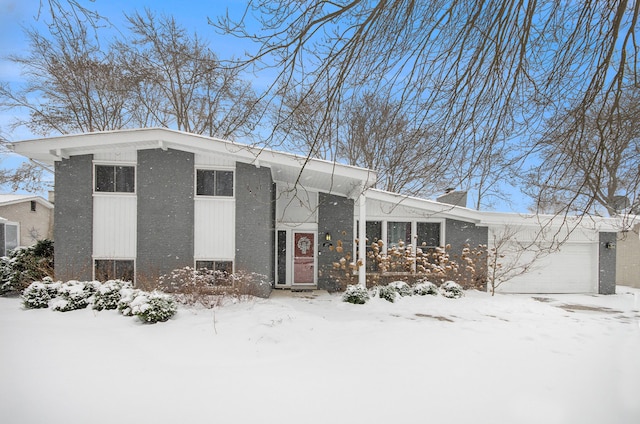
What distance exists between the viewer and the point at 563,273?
11.8m

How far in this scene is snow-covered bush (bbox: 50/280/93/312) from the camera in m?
6.47

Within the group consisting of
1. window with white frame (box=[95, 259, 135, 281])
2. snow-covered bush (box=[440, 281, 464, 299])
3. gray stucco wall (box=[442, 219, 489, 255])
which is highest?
gray stucco wall (box=[442, 219, 489, 255])

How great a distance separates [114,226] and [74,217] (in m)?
1.02

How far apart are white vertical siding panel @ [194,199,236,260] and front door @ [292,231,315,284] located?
9.14 ft

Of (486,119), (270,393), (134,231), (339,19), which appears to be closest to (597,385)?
(486,119)

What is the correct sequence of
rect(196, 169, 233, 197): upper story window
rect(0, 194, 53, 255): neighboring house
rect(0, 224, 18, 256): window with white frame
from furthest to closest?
rect(0, 194, 53, 255): neighboring house
rect(0, 224, 18, 256): window with white frame
rect(196, 169, 233, 197): upper story window

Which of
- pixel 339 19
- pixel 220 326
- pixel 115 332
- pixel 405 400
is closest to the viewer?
pixel 405 400

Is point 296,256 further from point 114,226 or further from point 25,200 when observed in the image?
point 25,200

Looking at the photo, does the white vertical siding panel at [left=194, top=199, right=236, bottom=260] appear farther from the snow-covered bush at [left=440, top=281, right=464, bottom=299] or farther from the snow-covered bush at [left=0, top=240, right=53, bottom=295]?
the snow-covered bush at [left=440, top=281, right=464, bottom=299]

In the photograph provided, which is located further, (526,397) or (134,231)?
(134,231)

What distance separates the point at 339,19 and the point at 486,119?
7.54ft

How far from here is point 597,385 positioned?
12.9 feet

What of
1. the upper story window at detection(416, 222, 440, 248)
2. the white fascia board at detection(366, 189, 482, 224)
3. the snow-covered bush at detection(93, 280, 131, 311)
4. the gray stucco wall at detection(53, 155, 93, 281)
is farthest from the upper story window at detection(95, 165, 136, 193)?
the upper story window at detection(416, 222, 440, 248)

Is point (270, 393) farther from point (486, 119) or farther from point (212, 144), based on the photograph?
point (212, 144)
